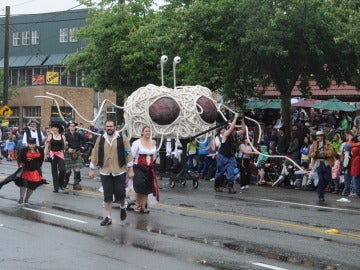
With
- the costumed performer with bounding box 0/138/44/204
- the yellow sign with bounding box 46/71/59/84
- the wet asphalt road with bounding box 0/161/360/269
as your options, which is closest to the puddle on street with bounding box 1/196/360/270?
the wet asphalt road with bounding box 0/161/360/269

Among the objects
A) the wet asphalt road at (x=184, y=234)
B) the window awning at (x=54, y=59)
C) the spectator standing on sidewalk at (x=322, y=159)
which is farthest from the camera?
the window awning at (x=54, y=59)

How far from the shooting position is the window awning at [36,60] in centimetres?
6222

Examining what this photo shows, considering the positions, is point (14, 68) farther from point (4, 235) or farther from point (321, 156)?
point (4, 235)

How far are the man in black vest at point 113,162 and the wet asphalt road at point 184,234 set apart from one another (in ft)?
1.91

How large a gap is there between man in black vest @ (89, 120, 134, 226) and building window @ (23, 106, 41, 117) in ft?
152

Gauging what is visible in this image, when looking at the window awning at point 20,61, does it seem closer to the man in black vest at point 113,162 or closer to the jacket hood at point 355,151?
the jacket hood at point 355,151

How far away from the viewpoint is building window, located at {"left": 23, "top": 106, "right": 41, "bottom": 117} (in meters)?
58.8

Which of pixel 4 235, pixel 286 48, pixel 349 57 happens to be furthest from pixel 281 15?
pixel 4 235

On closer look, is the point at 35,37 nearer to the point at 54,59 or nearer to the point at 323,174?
the point at 54,59

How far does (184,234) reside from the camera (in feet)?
39.0

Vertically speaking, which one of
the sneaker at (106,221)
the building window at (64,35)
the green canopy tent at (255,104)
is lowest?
the sneaker at (106,221)

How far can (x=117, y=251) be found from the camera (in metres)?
10.2

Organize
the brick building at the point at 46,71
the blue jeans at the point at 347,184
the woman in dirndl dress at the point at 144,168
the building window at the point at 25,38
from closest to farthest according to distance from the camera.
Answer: the woman in dirndl dress at the point at 144,168 < the blue jeans at the point at 347,184 < the brick building at the point at 46,71 < the building window at the point at 25,38

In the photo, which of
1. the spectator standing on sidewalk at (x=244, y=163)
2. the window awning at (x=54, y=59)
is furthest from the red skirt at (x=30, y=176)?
the window awning at (x=54, y=59)
